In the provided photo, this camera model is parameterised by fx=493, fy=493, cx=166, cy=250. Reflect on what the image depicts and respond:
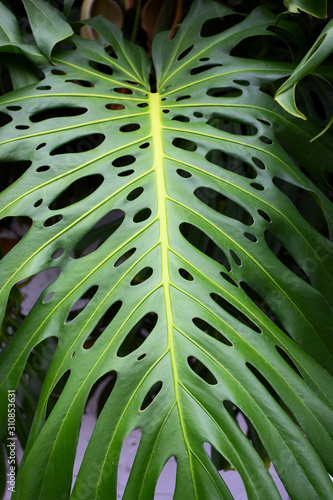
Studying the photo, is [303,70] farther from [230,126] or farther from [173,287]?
[230,126]

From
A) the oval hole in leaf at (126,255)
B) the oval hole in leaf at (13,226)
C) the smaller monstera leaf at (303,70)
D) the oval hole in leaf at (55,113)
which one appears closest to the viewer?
the smaller monstera leaf at (303,70)

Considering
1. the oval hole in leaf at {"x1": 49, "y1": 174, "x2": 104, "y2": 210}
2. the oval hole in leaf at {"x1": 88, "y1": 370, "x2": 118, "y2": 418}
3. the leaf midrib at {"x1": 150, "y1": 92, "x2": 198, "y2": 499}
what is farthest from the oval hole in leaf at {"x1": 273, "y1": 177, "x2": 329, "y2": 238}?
the oval hole in leaf at {"x1": 88, "y1": 370, "x2": 118, "y2": 418}

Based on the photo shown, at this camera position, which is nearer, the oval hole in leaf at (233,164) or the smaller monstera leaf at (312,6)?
the smaller monstera leaf at (312,6)

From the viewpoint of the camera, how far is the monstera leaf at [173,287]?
0.58 m

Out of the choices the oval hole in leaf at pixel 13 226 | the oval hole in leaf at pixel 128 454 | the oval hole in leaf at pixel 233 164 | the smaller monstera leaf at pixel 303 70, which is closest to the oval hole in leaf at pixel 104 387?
the oval hole in leaf at pixel 128 454

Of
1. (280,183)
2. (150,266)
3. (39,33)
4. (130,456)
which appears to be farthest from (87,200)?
(130,456)

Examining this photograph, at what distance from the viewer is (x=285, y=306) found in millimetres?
689

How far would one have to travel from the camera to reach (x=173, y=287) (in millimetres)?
647

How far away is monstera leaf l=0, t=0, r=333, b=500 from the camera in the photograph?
1.89ft

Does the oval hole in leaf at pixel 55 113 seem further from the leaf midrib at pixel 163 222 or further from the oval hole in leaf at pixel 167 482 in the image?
the oval hole in leaf at pixel 167 482

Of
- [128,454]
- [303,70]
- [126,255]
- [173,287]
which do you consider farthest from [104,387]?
[303,70]

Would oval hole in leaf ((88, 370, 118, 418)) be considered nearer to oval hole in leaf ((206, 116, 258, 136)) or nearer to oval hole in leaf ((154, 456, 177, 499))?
oval hole in leaf ((154, 456, 177, 499))

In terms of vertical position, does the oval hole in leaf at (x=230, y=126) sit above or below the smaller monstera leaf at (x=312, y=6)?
above

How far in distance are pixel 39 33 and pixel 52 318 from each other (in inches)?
18.2
